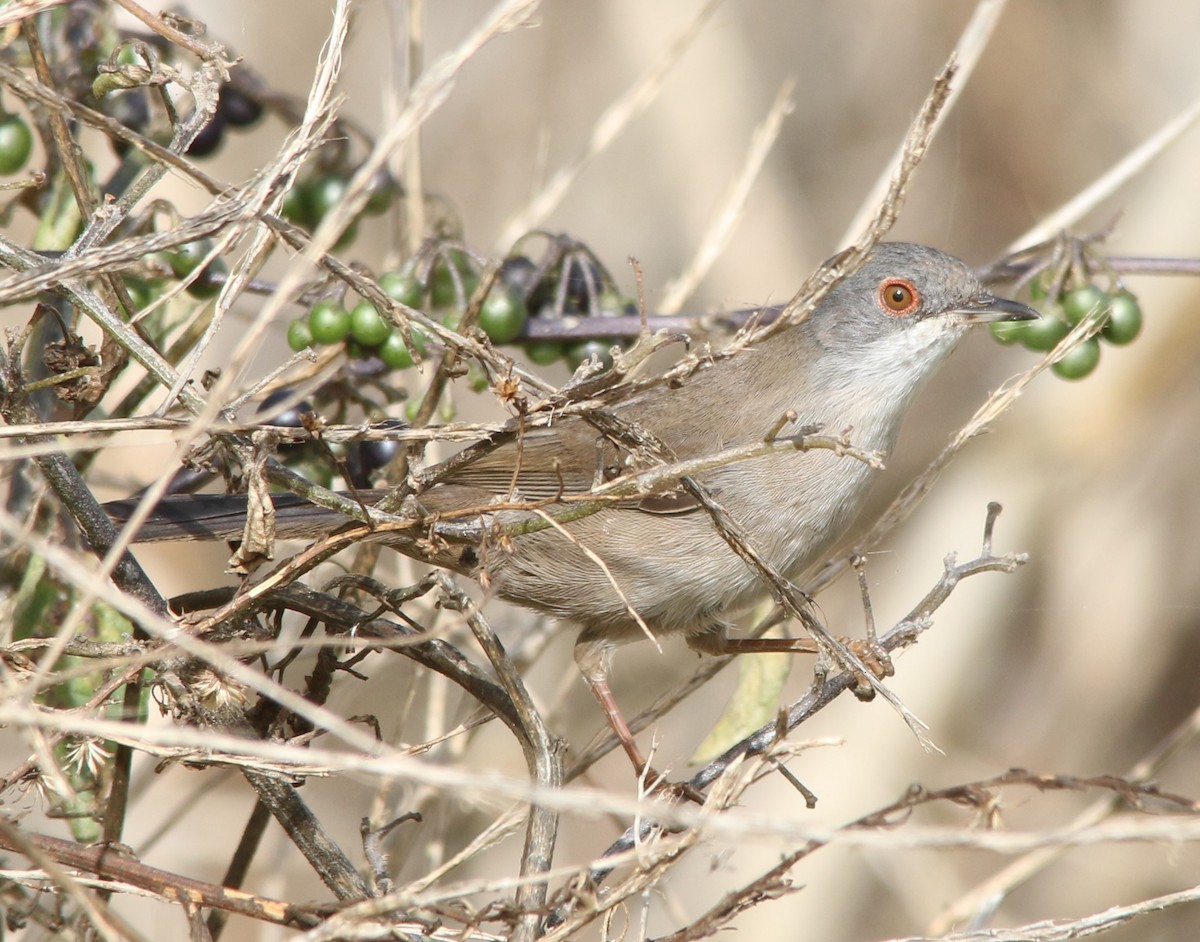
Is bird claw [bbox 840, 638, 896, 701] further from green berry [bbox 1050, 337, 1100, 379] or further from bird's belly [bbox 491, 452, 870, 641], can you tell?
green berry [bbox 1050, 337, 1100, 379]

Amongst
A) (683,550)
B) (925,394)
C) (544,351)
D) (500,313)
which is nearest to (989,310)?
(683,550)

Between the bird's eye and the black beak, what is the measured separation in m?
0.15

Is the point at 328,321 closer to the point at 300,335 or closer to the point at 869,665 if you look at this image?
the point at 300,335

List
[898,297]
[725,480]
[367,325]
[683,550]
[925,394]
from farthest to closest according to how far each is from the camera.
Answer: [925,394] < [898,297] < [725,480] < [683,550] < [367,325]

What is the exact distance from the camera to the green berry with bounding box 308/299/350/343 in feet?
9.11

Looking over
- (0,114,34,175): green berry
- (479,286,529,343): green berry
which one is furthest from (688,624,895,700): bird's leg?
(0,114,34,175): green berry

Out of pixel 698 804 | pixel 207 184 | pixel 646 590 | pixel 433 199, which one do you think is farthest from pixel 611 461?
pixel 207 184

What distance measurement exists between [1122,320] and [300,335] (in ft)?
6.62

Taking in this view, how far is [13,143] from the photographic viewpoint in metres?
2.80

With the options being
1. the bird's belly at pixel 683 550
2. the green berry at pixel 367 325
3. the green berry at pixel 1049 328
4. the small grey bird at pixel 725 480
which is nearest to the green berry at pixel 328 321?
the green berry at pixel 367 325

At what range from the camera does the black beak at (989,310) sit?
3307 millimetres

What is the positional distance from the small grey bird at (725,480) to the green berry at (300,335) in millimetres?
428

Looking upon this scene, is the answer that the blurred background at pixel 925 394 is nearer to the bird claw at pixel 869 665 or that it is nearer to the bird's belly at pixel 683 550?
the bird's belly at pixel 683 550

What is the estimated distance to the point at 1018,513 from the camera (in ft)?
18.3
